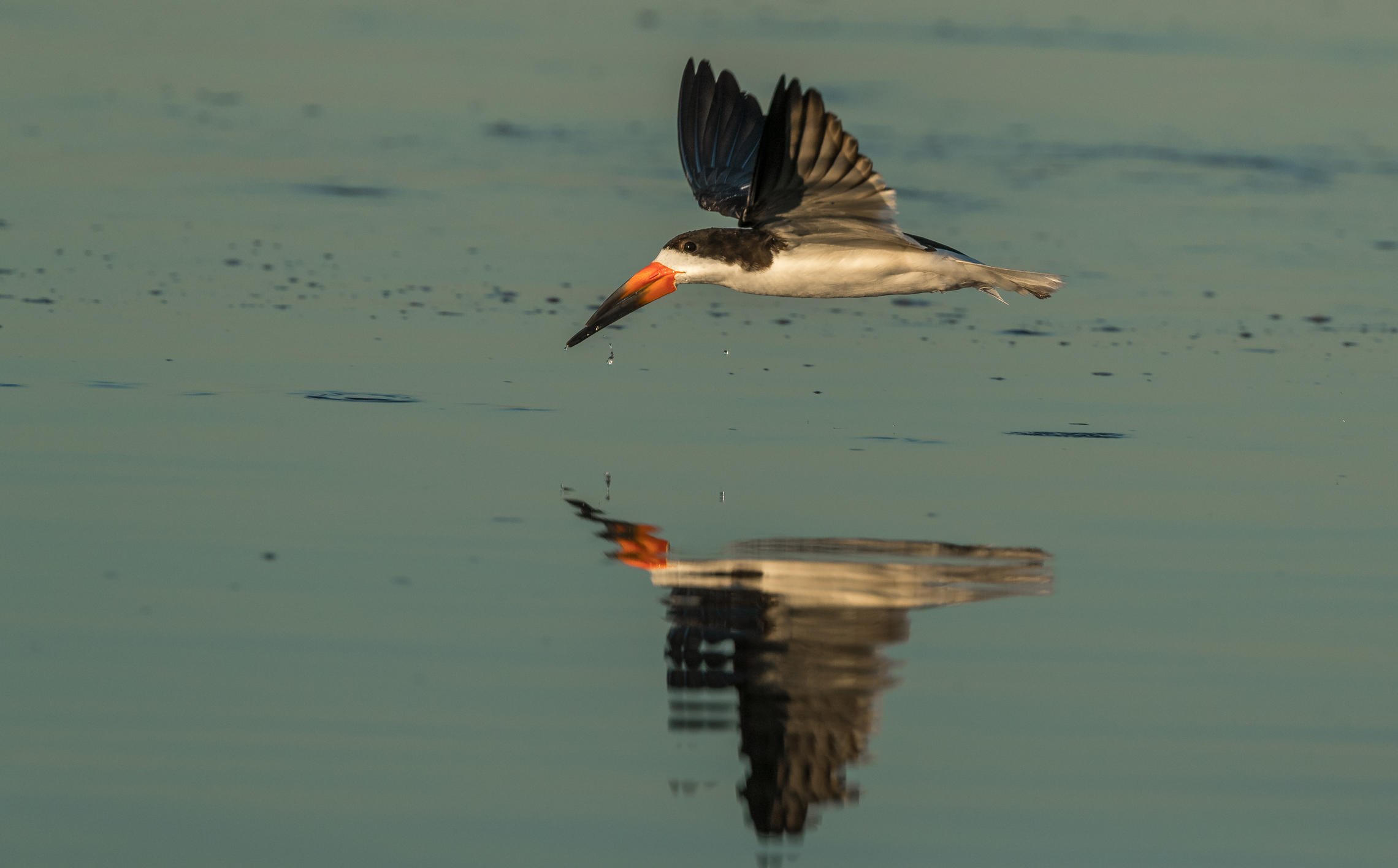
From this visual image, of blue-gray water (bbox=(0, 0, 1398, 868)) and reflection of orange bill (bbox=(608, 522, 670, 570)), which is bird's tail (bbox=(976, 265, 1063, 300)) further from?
reflection of orange bill (bbox=(608, 522, 670, 570))

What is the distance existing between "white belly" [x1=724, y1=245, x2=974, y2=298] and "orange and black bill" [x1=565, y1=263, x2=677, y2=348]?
0.28m

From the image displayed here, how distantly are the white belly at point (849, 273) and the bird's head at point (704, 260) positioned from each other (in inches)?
2.2

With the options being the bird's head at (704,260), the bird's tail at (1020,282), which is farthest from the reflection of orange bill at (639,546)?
the bird's tail at (1020,282)

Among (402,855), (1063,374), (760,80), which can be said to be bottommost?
(402,855)

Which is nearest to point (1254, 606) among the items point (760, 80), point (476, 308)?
point (476, 308)

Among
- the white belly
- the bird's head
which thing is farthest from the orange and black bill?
A: the white belly

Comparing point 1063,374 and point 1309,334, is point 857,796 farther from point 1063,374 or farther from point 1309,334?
point 1309,334

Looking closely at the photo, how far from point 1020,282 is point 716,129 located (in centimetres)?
191

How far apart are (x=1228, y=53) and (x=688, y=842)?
19.0 meters

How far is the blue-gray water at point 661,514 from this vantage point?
4980 millimetres

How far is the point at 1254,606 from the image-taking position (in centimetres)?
655

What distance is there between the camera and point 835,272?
908 cm

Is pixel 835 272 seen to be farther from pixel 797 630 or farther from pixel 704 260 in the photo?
pixel 797 630

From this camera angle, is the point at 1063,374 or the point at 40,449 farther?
the point at 1063,374
